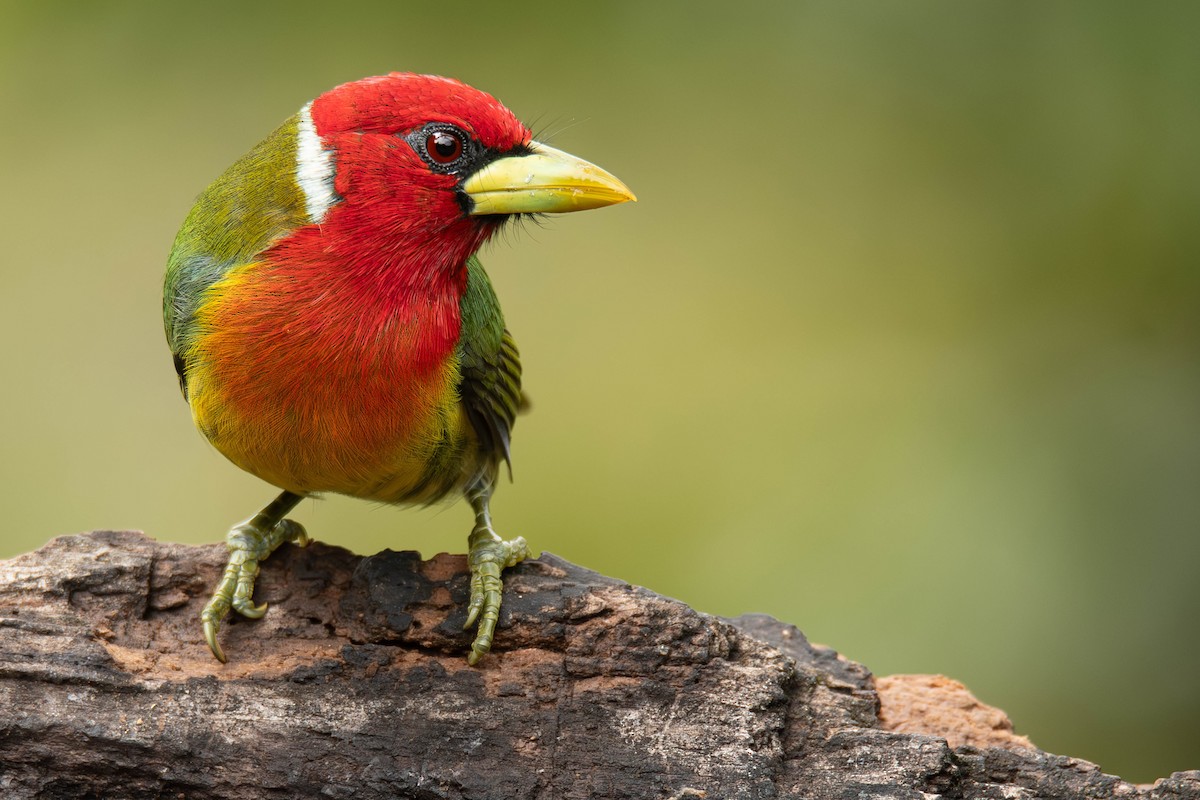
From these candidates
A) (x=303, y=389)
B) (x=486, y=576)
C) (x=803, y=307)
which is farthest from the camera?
(x=803, y=307)

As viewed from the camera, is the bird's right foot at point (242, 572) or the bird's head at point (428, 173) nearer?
the bird's head at point (428, 173)

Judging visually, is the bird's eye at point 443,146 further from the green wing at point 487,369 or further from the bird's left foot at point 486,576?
the bird's left foot at point 486,576

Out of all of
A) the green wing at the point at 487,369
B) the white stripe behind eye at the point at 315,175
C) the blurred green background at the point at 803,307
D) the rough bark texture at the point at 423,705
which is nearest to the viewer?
the rough bark texture at the point at 423,705

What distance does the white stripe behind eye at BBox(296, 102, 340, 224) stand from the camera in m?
3.47

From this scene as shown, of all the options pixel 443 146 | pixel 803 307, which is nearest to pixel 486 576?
pixel 443 146

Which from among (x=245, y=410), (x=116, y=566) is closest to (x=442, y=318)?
(x=245, y=410)

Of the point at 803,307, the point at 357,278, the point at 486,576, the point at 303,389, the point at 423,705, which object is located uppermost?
the point at 803,307

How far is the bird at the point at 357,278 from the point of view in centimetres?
338

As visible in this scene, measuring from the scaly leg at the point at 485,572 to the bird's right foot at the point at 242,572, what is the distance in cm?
59

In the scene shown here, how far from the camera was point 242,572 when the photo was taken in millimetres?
3730

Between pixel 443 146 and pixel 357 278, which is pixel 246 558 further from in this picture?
pixel 443 146

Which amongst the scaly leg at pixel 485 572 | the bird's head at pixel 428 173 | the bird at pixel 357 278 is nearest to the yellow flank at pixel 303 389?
the bird at pixel 357 278

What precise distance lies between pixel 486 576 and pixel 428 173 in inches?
43.9

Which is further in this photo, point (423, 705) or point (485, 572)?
point (485, 572)
